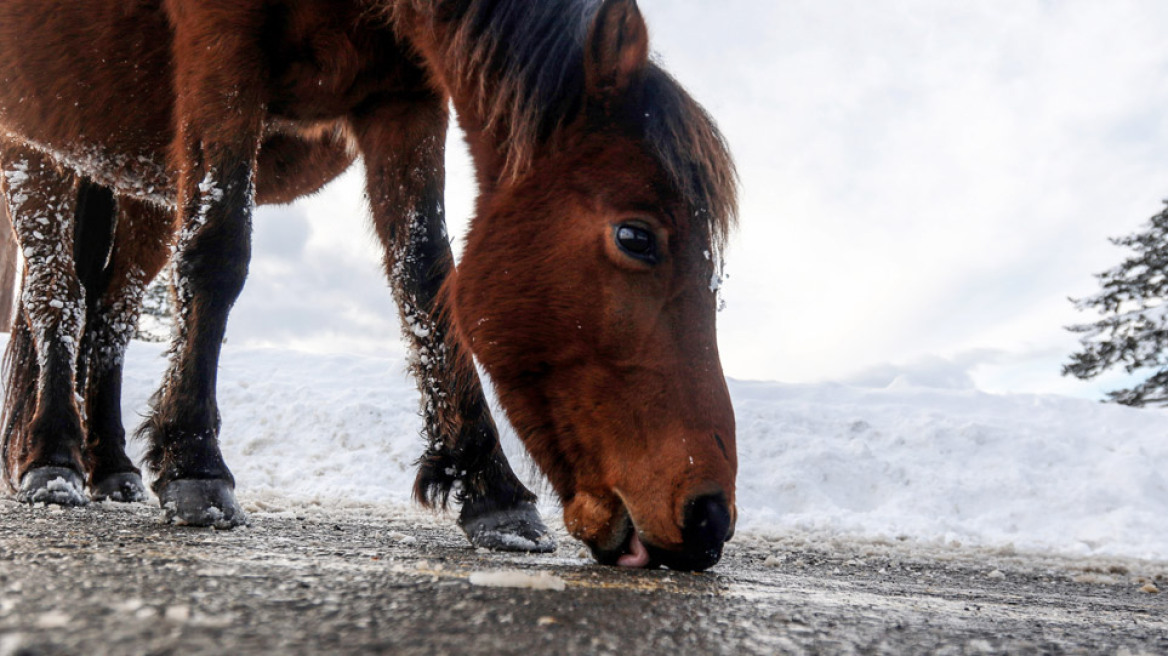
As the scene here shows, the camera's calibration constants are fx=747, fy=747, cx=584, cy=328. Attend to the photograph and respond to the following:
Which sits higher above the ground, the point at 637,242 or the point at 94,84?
the point at 94,84

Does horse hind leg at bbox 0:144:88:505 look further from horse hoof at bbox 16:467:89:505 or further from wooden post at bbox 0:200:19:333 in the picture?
wooden post at bbox 0:200:19:333

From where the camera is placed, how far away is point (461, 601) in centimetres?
98

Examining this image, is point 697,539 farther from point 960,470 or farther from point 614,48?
point 960,470

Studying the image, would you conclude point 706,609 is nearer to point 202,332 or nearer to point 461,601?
point 461,601

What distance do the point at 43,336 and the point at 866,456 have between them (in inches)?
280

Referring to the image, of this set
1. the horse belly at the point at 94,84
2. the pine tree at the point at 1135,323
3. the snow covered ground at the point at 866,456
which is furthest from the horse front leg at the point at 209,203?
the pine tree at the point at 1135,323

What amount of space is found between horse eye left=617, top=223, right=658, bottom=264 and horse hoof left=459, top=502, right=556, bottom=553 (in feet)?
3.18

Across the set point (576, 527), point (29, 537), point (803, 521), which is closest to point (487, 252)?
point (576, 527)

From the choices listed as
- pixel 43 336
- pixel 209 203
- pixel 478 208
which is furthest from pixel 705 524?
pixel 43 336

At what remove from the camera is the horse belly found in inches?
115

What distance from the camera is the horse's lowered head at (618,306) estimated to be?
5.85ft

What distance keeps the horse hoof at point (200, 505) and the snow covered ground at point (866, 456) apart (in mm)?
2935

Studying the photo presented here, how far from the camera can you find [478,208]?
2.34 m

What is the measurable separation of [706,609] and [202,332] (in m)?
1.98
